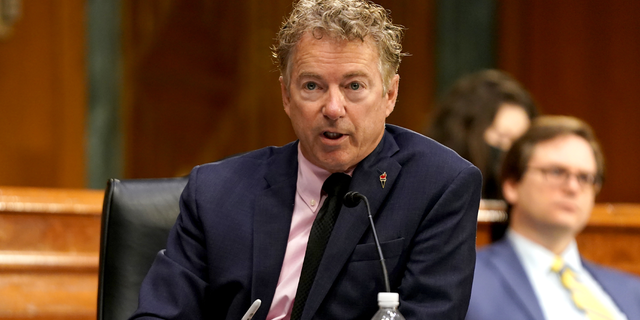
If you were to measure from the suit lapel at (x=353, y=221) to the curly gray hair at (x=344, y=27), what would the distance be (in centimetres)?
15

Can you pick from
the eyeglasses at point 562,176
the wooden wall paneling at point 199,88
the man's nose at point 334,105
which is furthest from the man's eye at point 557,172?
the wooden wall paneling at point 199,88

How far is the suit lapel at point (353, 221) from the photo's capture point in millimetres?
1449

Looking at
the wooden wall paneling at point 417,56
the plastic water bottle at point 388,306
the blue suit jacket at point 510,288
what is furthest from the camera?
→ the wooden wall paneling at point 417,56

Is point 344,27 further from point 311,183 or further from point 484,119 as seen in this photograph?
point 484,119

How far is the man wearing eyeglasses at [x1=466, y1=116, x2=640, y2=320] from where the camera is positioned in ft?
7.72

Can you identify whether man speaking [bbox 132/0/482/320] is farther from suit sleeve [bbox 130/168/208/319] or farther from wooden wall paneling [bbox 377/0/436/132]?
wooden wall paneling [bbox 377/0/436/132]

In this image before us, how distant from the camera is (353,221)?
4.86 feet

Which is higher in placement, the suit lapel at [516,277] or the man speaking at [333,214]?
the man speaking at [333,214]

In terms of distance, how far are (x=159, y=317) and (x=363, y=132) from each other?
21.0 inches

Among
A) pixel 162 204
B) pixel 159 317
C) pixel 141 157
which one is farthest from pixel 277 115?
pixel 159 317

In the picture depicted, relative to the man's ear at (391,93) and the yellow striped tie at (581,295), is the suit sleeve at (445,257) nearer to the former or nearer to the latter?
the man's ear at (391,93)

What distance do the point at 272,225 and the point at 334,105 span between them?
0.96ft

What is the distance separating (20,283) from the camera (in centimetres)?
243

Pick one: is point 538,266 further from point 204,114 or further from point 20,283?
point 204,114
